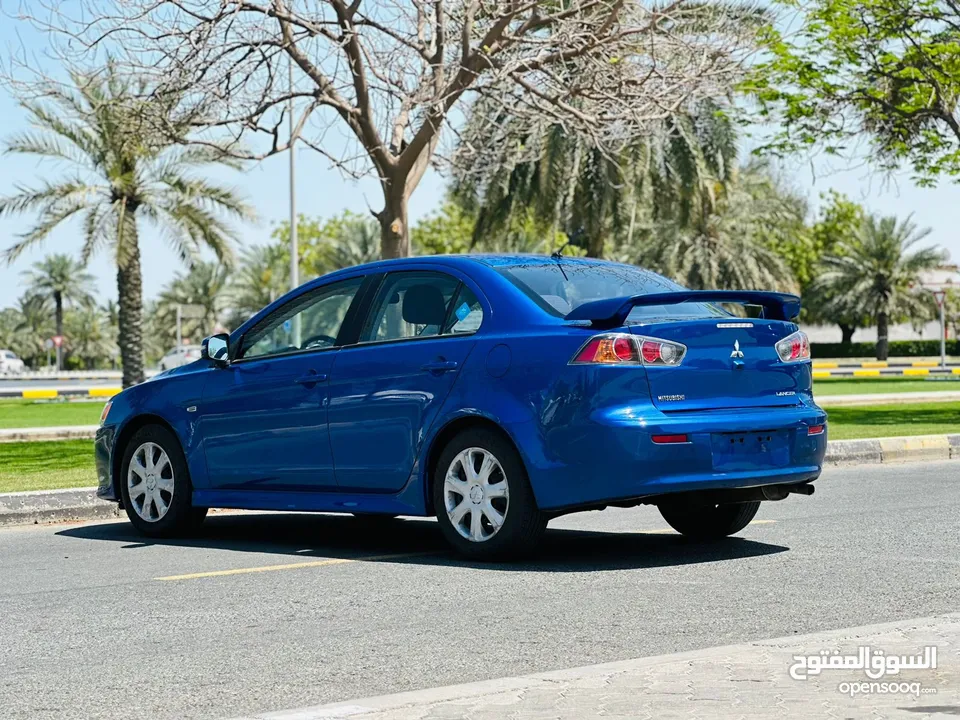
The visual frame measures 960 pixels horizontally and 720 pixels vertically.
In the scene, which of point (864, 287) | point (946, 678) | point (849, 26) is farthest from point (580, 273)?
point (864, 287)

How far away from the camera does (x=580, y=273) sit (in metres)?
8.24

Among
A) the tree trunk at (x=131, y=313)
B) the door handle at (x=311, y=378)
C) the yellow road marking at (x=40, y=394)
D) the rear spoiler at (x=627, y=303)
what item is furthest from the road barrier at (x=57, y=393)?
the rear spoiler at (x=627, y=303)

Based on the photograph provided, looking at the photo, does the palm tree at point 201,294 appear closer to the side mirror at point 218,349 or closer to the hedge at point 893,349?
the hedge at point 893,349

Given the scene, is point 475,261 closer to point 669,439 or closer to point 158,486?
A: point 669,439

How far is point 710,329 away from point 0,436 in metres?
16.0

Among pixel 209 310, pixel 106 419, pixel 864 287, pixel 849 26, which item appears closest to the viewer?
pixel 106 419

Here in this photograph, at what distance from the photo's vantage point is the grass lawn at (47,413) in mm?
26469

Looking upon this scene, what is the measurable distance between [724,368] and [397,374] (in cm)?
179

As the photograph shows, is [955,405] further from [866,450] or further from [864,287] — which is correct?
[864,287]

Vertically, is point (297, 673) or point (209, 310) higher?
point (209, 310)

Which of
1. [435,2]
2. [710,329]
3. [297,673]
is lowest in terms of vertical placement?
[297,673]

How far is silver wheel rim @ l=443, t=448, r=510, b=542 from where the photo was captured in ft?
24.9

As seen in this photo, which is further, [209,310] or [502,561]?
[209,310]

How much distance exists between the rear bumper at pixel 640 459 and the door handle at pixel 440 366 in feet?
2.43
